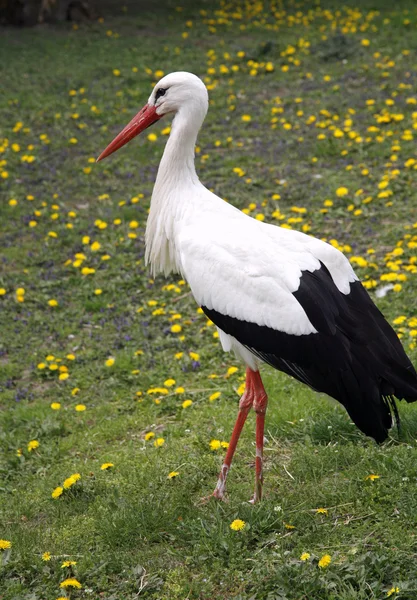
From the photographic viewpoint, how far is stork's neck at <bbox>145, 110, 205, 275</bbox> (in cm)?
402

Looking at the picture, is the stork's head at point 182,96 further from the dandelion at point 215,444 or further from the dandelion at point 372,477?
the dandelion at point 372,477

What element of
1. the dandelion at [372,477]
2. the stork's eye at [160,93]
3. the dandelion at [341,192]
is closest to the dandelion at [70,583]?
the dandelion at [372,477]

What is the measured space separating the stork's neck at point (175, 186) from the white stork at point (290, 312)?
4cm

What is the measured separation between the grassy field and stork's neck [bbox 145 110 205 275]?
1062 mm

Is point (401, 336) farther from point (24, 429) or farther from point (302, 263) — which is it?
point (24, 429)

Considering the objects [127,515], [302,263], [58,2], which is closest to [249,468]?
[127,515]

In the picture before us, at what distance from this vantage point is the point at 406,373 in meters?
3.62

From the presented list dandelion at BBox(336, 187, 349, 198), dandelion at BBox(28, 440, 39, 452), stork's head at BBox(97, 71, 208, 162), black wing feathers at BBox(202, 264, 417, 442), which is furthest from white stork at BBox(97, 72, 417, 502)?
dandelion at BBox(336, 187, 349, 198)

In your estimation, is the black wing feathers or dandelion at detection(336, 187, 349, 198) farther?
dandelion at detection(336, 187, 349, 198)

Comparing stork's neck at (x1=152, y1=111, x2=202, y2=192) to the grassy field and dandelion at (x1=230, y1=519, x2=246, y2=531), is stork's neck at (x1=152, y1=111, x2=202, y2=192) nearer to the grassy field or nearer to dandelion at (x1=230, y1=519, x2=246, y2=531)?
the grassy field

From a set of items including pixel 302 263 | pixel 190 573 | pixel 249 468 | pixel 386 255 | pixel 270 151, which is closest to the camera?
pixel 190 573

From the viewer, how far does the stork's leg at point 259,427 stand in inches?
150

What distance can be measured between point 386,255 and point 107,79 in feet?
20.8

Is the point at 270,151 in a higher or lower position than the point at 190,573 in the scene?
higher
